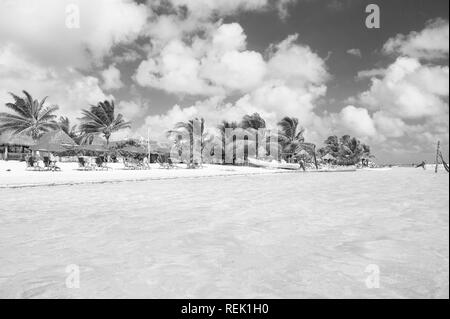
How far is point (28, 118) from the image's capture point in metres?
40.9

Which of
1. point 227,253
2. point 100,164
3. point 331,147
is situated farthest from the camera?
point 331,147

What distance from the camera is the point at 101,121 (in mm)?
44219

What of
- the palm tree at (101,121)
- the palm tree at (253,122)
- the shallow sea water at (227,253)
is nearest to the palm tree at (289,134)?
the palm tree at (253,122)

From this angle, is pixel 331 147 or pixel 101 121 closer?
pixel 101 121

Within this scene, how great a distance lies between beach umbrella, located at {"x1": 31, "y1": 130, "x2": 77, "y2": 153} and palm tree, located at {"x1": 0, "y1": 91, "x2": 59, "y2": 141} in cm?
539

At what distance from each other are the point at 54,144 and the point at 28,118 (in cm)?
893

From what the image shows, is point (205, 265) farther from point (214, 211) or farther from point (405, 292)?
point (214, 211)

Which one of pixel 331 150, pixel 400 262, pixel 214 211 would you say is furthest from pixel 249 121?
pixel 400 262

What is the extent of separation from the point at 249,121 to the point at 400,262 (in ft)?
154

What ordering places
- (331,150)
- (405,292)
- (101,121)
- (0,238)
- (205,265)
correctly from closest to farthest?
(405,292) < (205,265) < (0,238) < (101,121) < (331,150)

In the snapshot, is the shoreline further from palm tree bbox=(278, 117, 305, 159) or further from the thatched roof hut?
palm tree bbox=(278, 117, 305, 159)

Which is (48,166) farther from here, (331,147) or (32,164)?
(331,147)

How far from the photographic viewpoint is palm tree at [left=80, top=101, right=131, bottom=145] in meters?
43.9

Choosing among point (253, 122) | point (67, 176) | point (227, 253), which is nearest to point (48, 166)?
point (67, 176)
